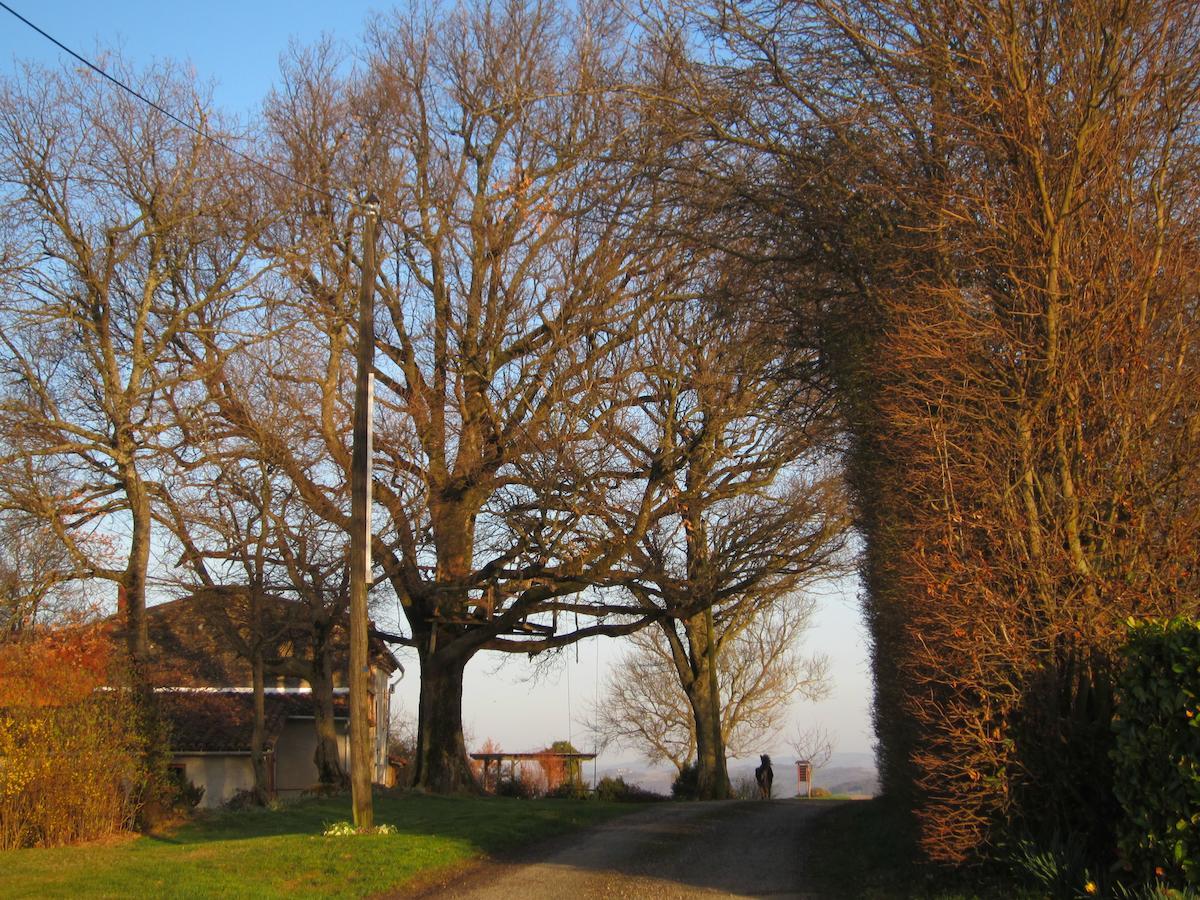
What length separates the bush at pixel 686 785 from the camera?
3028 centimetres

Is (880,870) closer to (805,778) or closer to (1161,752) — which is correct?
(1161,752)

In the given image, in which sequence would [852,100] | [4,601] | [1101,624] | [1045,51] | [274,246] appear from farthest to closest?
[274,246] → [4,601] → [852,100] → [1045,51] → [1101,624]

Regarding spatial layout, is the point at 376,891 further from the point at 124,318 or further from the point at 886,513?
the point at 124,318

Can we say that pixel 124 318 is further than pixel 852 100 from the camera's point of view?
Yes

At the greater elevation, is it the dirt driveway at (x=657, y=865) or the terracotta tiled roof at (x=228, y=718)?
the terracotta tiled roof at (x=228, y=718)

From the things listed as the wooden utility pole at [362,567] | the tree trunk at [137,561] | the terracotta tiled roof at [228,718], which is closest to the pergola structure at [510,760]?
the terracotta tiled roof at [228,718]

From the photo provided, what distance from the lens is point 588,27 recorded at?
22.2m

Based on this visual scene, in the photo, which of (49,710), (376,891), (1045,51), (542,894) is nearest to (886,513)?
(1045,51)

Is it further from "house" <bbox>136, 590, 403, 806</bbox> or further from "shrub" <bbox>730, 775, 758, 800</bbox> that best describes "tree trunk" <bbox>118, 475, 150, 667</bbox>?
"shrub" <bbox>730, 775, 758, 800</bbox>

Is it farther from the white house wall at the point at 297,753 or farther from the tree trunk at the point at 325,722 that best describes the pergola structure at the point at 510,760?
Result: the white house wall at the point at 297,753

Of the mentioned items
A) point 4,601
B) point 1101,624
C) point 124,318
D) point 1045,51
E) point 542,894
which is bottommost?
point 542,894

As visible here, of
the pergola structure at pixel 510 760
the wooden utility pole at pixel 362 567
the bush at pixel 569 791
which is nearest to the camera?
the wooden utility pole at pixel 362 567

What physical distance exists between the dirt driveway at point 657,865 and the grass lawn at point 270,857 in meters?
0.66

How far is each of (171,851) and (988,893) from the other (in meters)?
9.84
